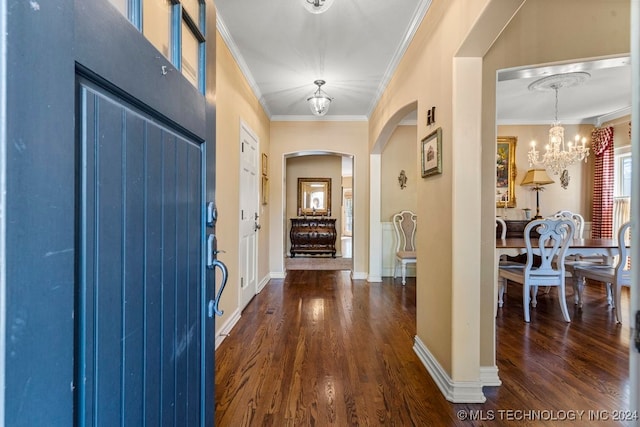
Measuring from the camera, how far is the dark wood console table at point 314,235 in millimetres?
6836

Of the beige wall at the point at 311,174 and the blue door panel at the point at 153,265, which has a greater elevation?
the beige wall at the point at 311,174

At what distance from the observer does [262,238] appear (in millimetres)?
4312

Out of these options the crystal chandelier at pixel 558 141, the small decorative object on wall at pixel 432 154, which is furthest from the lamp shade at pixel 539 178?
the small decorative object on wall at pixel 432 154

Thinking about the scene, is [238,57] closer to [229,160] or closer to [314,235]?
[229,160]

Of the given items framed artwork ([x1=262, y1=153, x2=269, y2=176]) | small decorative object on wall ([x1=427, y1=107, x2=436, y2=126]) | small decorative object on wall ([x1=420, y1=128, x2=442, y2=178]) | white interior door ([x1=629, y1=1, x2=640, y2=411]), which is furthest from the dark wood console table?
white interior door ([x1=629, y1=1, x2=640, y2=411])

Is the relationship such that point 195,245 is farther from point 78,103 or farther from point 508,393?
point 508,393

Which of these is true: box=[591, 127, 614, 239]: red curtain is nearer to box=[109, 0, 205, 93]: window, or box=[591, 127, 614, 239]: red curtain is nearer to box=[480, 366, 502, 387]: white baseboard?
box=[480, 366, 502, 387]: white baseboard

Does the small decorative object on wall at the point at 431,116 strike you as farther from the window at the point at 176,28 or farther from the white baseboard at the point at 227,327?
the white baseboard at the point at 227,327

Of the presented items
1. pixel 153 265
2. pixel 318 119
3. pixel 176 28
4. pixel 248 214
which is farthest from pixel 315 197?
pixel 153 265

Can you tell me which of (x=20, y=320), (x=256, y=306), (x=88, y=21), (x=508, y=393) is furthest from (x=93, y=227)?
(x=256, y=306)

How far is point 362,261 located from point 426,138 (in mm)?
2920

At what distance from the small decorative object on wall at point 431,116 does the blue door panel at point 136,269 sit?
65.3 inches

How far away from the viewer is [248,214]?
11.6 ft

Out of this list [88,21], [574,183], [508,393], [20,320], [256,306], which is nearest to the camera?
[20,320]
